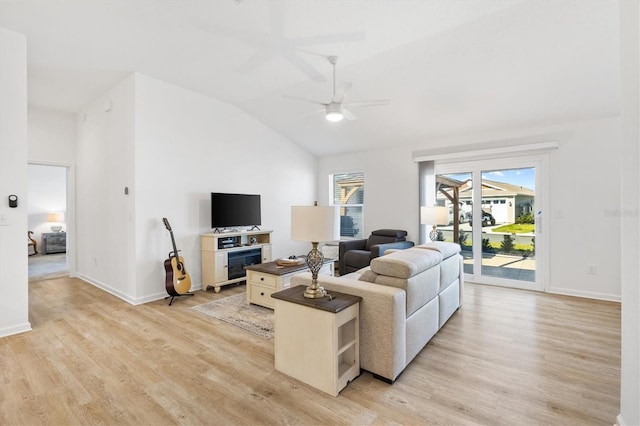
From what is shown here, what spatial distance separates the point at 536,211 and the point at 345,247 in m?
3.05

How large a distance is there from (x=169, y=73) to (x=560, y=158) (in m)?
5.65

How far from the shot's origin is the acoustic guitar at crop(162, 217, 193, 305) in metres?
4.01

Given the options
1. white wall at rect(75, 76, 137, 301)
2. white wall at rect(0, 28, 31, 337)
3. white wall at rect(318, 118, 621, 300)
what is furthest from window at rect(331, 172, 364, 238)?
white wall at rect(0, 28, 31, 337)

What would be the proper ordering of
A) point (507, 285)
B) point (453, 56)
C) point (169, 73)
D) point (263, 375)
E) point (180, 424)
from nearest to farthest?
point (180, 424)
point (263, 375)
point (453, 56)
point (169, 73)
point (507, 285)

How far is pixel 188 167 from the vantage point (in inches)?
183

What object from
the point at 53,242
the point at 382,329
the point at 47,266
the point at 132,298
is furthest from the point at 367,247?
the point at 53,242

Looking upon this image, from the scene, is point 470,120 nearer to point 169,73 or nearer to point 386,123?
point 386,123

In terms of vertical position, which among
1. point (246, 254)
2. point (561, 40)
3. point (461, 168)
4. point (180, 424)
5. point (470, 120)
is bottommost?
point (180, 424)

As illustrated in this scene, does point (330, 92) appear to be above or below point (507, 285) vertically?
above

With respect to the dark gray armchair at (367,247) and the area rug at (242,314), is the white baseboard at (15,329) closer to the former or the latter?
the area rug at (242,314)

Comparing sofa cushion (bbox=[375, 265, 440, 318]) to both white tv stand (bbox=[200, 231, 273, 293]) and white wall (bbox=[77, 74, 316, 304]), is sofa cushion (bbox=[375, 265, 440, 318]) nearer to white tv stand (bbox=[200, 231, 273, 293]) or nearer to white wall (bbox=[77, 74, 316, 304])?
white tv stand (bbox=[200, 231, 273, 293])

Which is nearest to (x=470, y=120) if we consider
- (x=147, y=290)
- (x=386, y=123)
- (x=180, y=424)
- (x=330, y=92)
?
(x=386, y=123)

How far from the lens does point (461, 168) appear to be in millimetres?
5258

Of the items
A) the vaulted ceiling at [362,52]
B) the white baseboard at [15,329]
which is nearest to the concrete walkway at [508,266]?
the vaulted ceiling at [362,52]
